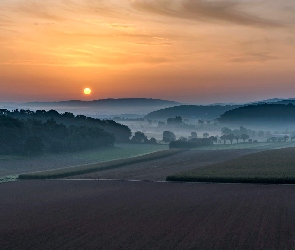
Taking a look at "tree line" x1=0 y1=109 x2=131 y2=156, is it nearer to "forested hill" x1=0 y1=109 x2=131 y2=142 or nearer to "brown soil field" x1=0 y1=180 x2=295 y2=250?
"forested hill" x1=0 y1=109 x2=131 y2=142

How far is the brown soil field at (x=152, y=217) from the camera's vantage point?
22266 mm

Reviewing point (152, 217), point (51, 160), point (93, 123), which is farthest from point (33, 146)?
point (152, 217)

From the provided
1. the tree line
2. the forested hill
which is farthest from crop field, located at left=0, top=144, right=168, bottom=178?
the forested hill

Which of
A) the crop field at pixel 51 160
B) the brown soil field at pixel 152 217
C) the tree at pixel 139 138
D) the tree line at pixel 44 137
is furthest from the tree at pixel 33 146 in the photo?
the brown soil field at pixel 152 217

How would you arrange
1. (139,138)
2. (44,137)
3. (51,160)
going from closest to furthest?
(51,160)
(44,137)
(139,138)

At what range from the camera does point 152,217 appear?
93.8 ft

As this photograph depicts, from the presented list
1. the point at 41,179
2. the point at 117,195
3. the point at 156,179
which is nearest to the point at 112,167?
the point at 41,179

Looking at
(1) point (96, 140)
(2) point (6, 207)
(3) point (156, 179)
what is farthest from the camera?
(1) point (96, 140)

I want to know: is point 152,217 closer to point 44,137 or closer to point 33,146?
point 33,146

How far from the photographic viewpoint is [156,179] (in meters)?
53.2

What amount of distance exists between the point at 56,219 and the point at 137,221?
16.4 feet

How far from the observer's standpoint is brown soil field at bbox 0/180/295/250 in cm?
2227

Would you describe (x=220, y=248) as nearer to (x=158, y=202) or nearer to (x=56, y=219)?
(x=56, y=219)

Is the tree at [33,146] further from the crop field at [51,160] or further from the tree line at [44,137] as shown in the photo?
the crop field at [51,160]
